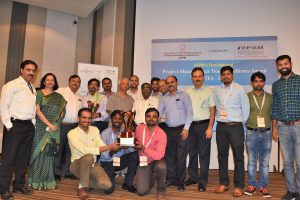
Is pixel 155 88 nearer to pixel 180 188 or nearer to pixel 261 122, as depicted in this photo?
pixel 180 188

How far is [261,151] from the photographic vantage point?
3605 millimetres

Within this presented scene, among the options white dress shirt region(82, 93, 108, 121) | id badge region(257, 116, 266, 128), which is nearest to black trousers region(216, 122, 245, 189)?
id badge region(257, 116, 266, 128)

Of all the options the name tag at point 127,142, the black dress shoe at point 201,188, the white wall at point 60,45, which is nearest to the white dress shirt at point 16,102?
the name tag at point 127,142

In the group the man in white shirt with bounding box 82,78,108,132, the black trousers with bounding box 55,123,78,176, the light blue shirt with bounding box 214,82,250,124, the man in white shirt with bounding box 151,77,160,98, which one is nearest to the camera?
the light blue shirt with bounding box 214,82,250,124

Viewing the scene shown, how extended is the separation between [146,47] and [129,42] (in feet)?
1.37

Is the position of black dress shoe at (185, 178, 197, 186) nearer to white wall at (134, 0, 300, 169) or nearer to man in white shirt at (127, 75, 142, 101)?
man in white shirt at (127, 75, 142, 101)

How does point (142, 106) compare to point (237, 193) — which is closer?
point (237, 193)

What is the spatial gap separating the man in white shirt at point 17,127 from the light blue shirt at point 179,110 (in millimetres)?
1796

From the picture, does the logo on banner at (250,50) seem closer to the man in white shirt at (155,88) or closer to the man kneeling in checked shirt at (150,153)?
the man in white shirt at (155,88)

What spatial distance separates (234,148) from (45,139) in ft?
8.00

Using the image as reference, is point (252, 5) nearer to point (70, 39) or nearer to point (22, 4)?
point (70, 39)

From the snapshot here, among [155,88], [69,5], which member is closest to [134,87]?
[155,88]

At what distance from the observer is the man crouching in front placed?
3207mm

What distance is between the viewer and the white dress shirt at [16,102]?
3.04 metres
